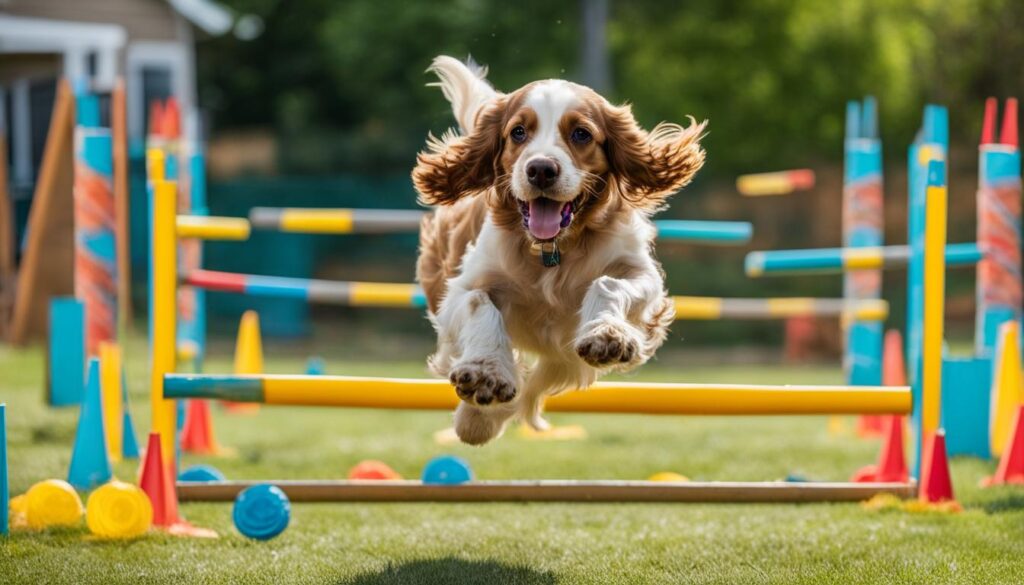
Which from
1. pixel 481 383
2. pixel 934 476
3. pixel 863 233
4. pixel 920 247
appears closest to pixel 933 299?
pixel 920 247

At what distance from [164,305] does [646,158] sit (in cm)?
177

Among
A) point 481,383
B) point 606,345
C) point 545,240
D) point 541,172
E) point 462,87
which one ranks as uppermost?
point 462,87

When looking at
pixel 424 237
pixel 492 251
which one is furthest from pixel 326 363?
pixel 492 251

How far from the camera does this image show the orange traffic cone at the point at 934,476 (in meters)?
5.00

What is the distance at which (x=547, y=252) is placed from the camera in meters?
4.32

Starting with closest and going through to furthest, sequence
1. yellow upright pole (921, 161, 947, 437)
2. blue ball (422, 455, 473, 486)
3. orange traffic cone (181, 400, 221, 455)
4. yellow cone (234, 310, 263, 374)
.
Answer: yellow upright pole (921, 161, 947, 437)
blue ball (422, 455, 473, 486)
orange traffic cone (181, 400, 221, 455)
yellow cone (234, 310, 263, 374)

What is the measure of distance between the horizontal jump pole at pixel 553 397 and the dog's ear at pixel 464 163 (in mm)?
638

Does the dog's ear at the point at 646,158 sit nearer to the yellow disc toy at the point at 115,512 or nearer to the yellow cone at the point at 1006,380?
the yellow disc toy at the point at 115,512

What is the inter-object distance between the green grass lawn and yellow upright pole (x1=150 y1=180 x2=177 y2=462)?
15.7 inches

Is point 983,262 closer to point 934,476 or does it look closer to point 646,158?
point 934,476

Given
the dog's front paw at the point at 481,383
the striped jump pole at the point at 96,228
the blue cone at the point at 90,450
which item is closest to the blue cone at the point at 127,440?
the striped jump pole at the point at 96,228

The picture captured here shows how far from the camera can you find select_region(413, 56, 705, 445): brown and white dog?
406cm

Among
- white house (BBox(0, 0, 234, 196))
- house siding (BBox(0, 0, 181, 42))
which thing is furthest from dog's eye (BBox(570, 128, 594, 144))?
house siding (BBox(0, 0, 181, 42))

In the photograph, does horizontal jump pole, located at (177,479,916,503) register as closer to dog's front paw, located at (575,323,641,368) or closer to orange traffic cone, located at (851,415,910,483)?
dog's front paw, located at (575,323,641,368)
